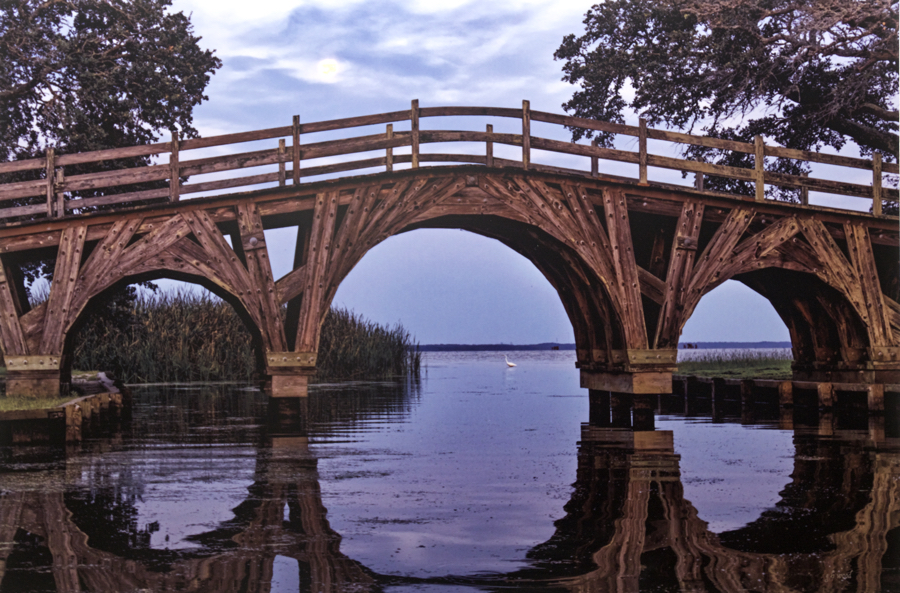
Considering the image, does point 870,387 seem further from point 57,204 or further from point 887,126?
point 57,204

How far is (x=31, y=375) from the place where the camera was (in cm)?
1720

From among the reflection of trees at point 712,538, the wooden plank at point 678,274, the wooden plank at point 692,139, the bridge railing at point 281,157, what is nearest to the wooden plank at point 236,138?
the bridge railing at point 281,157

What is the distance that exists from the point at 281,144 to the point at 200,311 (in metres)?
16.5

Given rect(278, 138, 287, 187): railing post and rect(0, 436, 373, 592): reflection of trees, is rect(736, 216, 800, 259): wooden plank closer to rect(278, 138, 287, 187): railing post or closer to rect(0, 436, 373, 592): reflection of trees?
rect(278, 138, 287, 187): railing post

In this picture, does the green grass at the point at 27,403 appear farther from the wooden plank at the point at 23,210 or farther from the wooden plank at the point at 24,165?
the wooden plank at the point at 24,165

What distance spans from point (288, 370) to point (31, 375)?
15.4ft

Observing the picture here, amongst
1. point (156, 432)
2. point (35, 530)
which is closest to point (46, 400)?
point (156, 432)

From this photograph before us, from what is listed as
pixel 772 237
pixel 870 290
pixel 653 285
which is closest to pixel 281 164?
pixel 653 285

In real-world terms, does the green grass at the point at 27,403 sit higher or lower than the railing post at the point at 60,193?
lower

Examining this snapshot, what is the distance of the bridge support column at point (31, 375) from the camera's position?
676 inches

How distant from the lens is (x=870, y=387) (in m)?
21.2

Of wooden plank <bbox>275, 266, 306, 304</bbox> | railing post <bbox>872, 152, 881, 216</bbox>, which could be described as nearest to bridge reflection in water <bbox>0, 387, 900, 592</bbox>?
wooden plank <bbox>275, 266, 306, 304</bbox>

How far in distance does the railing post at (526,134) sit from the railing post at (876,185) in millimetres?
8523

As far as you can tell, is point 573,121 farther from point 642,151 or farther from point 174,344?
point 174,344
